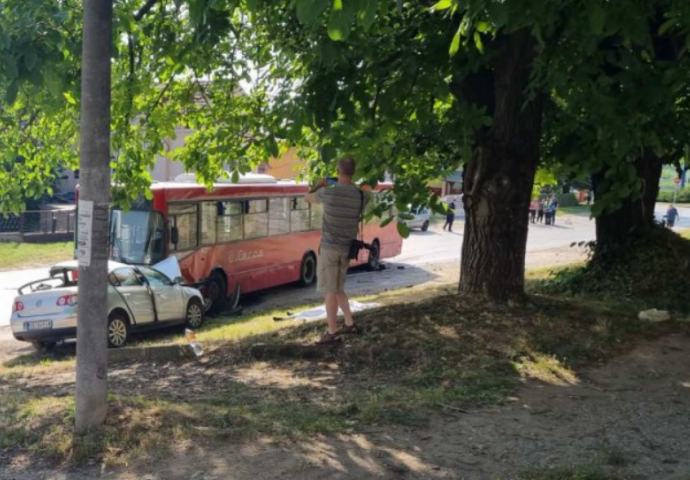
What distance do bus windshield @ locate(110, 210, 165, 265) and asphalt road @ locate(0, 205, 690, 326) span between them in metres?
3.02

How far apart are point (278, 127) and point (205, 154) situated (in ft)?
9.54

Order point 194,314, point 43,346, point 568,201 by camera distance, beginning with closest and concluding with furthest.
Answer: point 43,346 → point 194,314 → point 568,201

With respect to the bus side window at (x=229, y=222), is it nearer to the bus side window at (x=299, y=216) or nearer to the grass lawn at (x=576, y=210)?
the bus side window at (x=299, y=216)

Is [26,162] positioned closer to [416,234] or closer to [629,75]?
[629,75]

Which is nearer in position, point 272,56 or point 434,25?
point 434,25

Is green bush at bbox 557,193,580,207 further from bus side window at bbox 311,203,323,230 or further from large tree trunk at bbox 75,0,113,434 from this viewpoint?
large tree trunk at bbox 75,0,113,434

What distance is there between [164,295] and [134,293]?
0.76 m

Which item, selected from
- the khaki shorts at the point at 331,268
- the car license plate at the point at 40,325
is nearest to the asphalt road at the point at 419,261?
the car license plate at the point at 40,325

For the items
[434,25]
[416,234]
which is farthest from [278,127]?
[416,234]

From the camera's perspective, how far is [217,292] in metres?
18.8

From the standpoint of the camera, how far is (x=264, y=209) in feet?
68.0

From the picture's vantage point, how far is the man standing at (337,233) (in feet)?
25.5

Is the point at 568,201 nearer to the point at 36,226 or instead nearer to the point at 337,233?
the point at 36,226

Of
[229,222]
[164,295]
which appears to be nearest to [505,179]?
→ [164,295]
